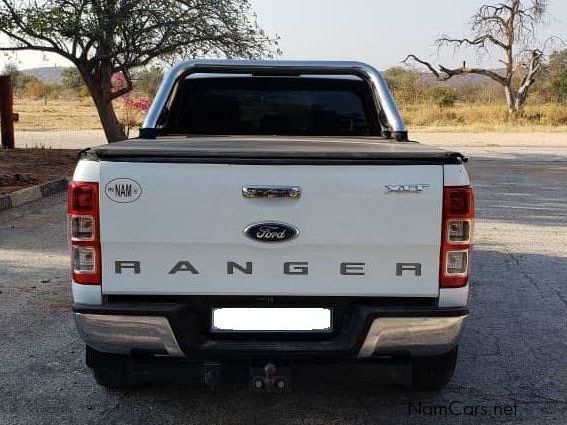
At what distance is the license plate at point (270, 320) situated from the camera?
3.11 m

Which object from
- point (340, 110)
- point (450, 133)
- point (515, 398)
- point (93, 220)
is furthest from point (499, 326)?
point (450, 133)

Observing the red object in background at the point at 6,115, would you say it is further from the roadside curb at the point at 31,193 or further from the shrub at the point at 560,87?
the shrub at the point at 560,87

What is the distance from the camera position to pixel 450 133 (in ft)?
99.3

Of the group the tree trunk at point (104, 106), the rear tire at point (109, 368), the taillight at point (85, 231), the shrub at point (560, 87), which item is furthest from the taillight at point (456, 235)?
the shrub at point (560, 87)

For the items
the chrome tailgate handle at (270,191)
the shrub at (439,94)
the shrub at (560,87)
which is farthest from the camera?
the shrub at (439,94)

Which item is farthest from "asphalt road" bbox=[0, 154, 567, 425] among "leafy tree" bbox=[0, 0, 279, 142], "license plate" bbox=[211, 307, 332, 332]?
"leafy tree" bbox=[0, 0, 279, 142]

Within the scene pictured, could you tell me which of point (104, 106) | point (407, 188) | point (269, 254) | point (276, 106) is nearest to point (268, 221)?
point (269, 254)

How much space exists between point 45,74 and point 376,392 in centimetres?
16821

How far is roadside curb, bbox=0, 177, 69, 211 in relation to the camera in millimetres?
9966

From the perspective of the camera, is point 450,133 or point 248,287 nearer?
point 248,287

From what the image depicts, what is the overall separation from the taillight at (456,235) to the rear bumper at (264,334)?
153 millimetres

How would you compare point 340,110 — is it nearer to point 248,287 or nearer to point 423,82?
point 248,287

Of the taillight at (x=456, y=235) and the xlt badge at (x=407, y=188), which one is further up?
the xlt badge at (x=407, y=188)

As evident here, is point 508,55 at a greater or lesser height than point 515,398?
greater
